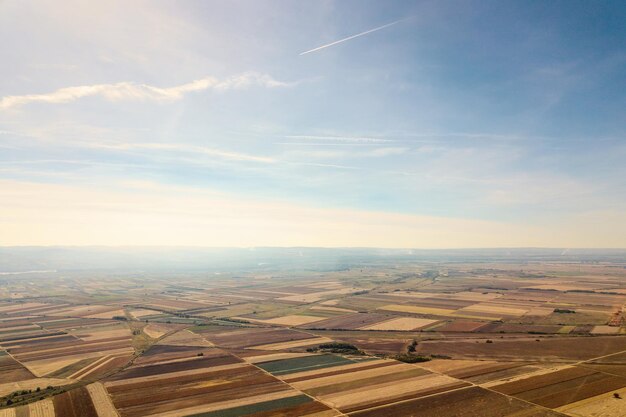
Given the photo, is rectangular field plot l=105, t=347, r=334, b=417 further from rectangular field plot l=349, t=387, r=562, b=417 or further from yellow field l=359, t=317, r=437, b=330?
yellow field l=359, t=317, r=437, b=330

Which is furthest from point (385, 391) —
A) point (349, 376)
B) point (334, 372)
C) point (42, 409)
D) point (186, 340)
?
point (186, 340)

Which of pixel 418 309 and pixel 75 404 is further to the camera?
pixel 418 309

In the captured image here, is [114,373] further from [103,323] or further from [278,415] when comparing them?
[103,323]

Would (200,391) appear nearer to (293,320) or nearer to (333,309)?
(293,320)

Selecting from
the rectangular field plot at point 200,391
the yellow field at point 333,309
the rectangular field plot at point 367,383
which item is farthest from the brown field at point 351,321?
the rectangular field plot at point 200,391

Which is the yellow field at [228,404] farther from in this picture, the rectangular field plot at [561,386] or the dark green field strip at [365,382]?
the rectangular field plot at [561,386]

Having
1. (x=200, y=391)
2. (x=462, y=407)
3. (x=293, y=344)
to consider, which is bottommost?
(x=293, y=344)
